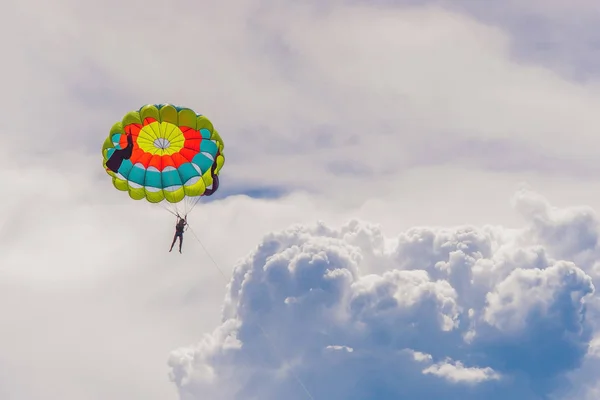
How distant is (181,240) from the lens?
9931 cm

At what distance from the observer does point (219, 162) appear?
103 meters

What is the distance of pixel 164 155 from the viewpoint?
102875 millimetres

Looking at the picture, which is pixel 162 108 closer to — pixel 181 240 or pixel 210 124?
pixel 210 124

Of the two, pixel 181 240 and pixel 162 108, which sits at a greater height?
pixel 162 108

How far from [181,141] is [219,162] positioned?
4059 mm

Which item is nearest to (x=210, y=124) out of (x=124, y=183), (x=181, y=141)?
(x=181, y=141)

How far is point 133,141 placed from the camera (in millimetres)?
101438

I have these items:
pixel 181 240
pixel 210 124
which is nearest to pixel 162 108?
pixel 210 124

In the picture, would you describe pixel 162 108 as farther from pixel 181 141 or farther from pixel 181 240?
pixel 181 240

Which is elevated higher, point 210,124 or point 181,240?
point 210,124

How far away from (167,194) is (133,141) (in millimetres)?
5645

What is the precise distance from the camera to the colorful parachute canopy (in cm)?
9944

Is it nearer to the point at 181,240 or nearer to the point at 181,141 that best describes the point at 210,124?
the point at 181,141

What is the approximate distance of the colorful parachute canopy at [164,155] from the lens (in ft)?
326
